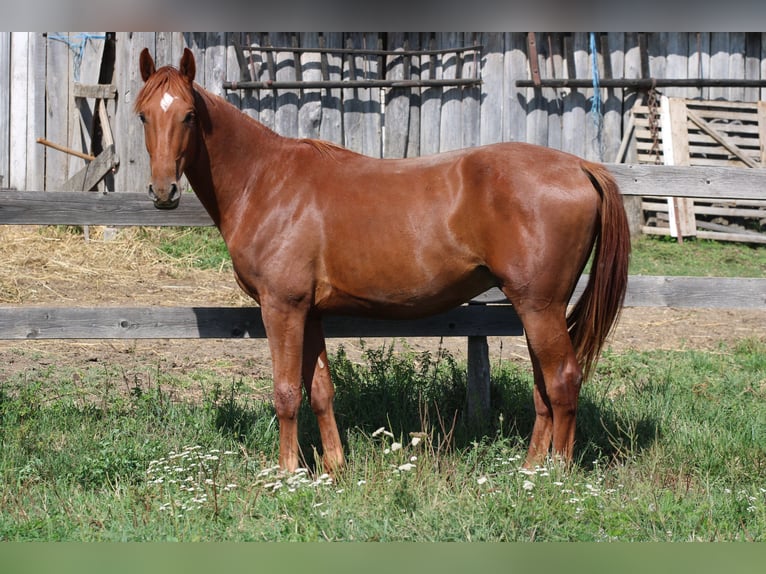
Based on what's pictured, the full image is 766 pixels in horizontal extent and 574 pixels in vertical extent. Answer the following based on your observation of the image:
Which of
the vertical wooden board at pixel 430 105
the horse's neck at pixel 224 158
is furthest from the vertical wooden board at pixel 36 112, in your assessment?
the horse's neck at pixel 224 158

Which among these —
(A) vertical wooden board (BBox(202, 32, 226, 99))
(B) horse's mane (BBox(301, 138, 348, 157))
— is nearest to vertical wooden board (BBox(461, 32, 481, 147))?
(A) vertical wooden board (BBox(202, 32, 226, 99))

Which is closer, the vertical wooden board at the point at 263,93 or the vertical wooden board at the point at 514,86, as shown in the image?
the vertical wooden board at the point at 263,93

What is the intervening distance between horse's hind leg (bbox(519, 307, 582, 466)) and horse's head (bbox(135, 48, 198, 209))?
190 cm

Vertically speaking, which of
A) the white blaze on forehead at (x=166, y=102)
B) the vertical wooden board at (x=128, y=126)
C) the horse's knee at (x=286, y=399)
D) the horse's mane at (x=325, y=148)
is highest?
the vertical wooden board at (x=128, y=126)

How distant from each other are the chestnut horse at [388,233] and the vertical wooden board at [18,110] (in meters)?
7.79

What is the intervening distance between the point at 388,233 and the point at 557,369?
45.0 inches

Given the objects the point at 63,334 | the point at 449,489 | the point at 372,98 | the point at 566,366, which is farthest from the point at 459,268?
the point at 372,98

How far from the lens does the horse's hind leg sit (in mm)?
3893

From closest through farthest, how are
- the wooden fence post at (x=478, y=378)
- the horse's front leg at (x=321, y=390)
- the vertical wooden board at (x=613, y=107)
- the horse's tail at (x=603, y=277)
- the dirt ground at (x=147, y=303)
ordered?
→ the horse's tail at (x=603, y=277)
the horse's front leg at (x=321, y=390)
the wooden fence post at (x=478, y=378)
the dirt ground at (x=147, y=303)
the vertical wooden board at (x=613, y=107)

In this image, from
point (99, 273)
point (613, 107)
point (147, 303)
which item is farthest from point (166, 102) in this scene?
point (613, 107)

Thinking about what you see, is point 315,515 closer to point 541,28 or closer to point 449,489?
point 449,489

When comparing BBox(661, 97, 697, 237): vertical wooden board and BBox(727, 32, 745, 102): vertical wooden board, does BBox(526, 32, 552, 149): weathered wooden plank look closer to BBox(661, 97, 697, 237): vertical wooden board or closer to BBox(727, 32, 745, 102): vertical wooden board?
BBox(661, 97, 697, 237): vertical wooden board

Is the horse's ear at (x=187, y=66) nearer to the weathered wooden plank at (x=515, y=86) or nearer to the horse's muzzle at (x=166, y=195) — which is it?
the horse's muzzle at (x=166, y=195)

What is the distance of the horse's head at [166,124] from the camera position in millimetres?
3701
